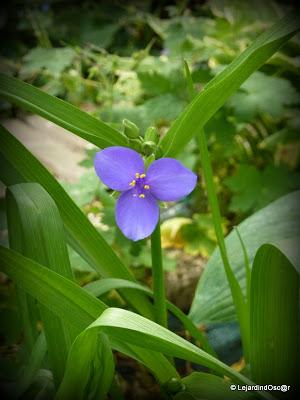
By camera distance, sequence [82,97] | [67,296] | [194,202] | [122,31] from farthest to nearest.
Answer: [122,31], [82,97], [194,202], [67,296]

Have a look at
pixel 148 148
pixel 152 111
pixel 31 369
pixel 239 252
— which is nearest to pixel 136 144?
pixel 148 148

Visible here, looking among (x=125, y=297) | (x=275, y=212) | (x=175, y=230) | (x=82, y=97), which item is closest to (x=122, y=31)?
(x=82, y=97)

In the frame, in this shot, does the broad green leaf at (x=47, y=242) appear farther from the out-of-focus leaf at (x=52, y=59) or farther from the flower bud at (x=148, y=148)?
the out-of-focus leaf at (x=52, y=59)

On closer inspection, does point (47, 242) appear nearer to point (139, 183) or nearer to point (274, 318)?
point (139, 183)

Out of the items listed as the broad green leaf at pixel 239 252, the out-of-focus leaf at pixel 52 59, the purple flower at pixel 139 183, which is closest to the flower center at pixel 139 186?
the purple flower at pixel 139 183

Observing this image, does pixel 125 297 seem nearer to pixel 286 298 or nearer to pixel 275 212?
pixel 286 298

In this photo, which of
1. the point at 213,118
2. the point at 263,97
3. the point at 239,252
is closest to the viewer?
the point at 239,252

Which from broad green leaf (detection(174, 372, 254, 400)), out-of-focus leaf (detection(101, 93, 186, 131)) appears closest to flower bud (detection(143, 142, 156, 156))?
broad green leaf (detection(174, 372, 254, 400))
